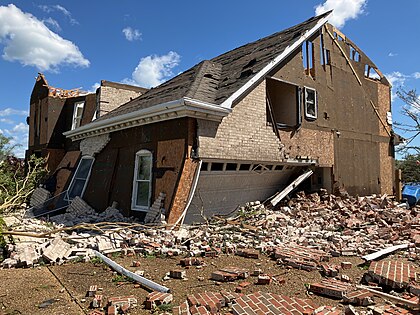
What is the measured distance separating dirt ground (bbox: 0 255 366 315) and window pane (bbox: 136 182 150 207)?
136 inches

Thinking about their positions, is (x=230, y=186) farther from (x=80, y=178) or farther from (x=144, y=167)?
(x=80, y=178)

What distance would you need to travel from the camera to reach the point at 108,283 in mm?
5051

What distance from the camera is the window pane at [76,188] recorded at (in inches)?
513

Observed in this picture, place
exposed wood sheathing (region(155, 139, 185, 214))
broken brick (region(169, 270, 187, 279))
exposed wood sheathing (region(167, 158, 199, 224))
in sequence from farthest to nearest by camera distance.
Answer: exposed wood sheathing (region(155, 139, 185, 214)), exposed wood sheathing (region(167, 158, 199, 224)), broken brick (region(169, 270, 187, 279))

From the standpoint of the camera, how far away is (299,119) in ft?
39.0

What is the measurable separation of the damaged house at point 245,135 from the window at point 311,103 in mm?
39

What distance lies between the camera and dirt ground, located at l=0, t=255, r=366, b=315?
425cm

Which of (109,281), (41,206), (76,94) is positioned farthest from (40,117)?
(109,281)

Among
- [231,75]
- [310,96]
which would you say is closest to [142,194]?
[231,75]

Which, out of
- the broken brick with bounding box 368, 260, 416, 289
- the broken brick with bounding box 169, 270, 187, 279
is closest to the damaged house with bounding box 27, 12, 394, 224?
the broken brick with bounding box 169, 270, 187, 279

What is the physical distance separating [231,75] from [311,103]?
3.39m

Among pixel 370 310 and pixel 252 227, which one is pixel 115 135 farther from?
pixel 370 310

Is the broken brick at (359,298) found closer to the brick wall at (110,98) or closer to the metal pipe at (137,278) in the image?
the metal pipe at (137,278)

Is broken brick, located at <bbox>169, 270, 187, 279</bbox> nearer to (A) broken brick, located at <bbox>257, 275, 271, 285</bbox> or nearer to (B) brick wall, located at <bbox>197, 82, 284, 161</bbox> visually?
(A) broken brick, located at <bbox>257, 275, 271, 285</bbox>
